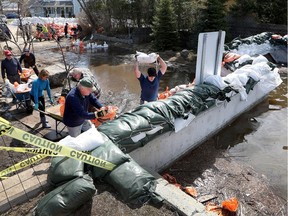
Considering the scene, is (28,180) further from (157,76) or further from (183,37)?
(183,37)

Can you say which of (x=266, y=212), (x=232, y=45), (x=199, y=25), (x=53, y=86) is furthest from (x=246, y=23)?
(x=266, y=212)

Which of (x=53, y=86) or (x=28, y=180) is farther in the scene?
(x=53, y=86)

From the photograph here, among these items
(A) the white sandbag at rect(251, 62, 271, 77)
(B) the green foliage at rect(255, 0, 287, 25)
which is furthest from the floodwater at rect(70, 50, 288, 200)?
(B) the green foliage at rect(255, 0, 287, 25)

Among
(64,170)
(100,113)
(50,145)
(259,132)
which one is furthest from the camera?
(259,132)

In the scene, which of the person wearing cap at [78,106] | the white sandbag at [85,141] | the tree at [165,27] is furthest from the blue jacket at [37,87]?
the tree at [165,27]

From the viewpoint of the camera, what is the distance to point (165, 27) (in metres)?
17.3

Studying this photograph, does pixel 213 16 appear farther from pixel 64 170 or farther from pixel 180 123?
pixel 64 170

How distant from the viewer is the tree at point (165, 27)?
667 inches

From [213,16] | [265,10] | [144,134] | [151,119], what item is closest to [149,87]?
[151,119]

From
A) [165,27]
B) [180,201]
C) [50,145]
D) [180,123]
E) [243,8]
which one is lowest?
[180,201]

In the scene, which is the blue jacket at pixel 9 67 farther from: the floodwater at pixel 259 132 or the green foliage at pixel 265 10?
the green foliage at pixel 265 10

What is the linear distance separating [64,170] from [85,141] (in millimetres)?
553

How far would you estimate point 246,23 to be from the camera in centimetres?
1738

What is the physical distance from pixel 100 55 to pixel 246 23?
31.8ft
